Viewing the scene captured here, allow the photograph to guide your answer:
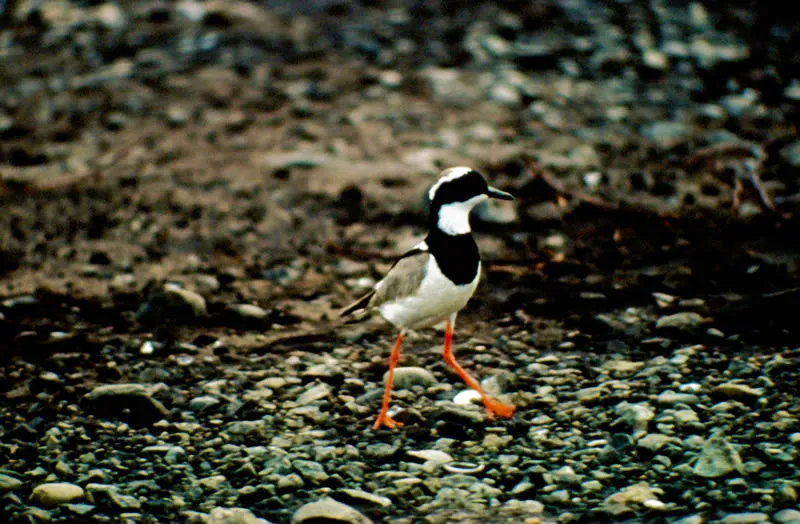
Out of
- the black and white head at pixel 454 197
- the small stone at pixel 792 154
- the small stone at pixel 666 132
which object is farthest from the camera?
the small stone at pixel 666 132

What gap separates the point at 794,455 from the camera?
510 centimetres

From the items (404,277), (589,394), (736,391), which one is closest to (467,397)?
(589,394)

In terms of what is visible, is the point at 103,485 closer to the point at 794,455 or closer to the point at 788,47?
the point at 794,455

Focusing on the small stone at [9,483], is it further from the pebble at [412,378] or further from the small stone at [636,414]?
the small stone at [636,414]

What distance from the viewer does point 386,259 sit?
26.5ft

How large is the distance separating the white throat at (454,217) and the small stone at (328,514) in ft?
5.47

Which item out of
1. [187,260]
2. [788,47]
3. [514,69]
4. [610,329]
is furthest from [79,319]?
[788,47]

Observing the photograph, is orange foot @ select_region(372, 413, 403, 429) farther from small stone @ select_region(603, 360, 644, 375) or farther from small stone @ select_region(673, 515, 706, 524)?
small stone @ select_region(673, 515, 706, 524)

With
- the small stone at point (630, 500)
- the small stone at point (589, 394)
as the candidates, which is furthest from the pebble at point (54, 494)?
the small stone at point (589, 394)

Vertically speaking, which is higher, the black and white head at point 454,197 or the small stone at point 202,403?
the black and white head at point 454,197

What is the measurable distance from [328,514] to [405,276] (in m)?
1.51

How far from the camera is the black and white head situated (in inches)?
221

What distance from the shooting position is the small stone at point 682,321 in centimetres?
660

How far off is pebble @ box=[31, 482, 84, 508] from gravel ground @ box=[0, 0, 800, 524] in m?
0.01
